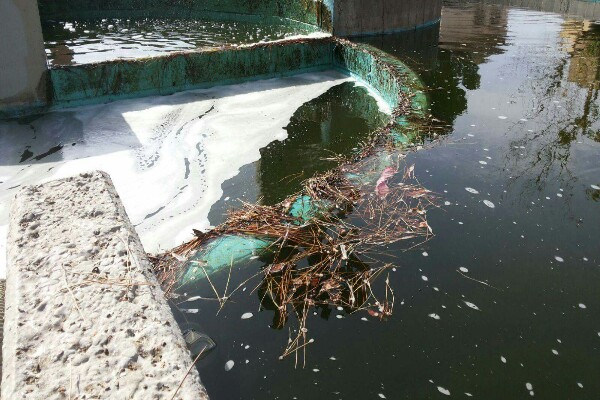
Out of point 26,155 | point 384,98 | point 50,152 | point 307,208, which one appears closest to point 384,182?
point 307,208

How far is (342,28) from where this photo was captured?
8828 mm

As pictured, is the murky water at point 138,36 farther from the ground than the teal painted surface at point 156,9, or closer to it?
closer to it

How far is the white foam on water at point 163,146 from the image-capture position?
146 inches

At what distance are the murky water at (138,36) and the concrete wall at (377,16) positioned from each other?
5.31 ft

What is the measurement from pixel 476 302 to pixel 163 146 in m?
3.38

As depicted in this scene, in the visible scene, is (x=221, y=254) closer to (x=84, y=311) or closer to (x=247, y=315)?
(x=247, y=315)

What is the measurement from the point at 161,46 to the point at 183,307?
726 cm

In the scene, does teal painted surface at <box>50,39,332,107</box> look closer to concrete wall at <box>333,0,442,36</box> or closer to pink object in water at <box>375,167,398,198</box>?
concrete wall at <box>333,0,442,36</box>

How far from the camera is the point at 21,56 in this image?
5.41 meters

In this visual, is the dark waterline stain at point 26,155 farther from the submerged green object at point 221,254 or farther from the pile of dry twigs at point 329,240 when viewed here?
the submerged green object at point 221,254

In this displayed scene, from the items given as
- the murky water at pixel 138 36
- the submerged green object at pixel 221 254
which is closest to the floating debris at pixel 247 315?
the submerged green object at pixel 221 254

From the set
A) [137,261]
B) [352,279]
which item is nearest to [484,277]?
[352,279]

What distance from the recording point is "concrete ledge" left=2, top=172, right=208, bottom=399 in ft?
4.79

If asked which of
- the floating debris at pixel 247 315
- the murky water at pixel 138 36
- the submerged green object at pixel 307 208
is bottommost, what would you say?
the floating debris at pixel 247 315
